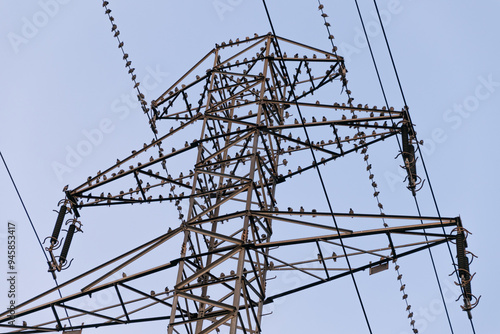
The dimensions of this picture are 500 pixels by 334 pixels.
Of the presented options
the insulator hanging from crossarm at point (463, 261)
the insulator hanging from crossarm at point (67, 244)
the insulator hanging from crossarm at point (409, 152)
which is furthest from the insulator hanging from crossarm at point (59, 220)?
the insulator hanging from crossarm at point (463, 261)

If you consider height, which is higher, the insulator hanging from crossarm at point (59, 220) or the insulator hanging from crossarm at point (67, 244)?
the insulator hanging from crossarm at point (59, 220)

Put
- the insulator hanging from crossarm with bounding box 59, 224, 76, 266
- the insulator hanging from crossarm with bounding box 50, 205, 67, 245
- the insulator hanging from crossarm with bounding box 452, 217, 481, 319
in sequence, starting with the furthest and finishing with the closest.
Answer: the insulator hanging from crossarm with bounding box 50, 205, 67, 245
the insulator hanging from crossarm with bounding box 59, 224, 76, 266
the insulator hanging from crossarm with bounding box 452, 217, 481, 319

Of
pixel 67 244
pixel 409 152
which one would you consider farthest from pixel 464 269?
pixel 67 244

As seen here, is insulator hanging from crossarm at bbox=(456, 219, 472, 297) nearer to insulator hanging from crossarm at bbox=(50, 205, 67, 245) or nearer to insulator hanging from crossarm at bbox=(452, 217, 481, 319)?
insulator hanging from crossarm at bbox=(452, 217, 481, 319)

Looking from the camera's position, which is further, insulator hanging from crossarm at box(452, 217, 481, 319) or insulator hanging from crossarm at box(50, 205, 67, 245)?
insulator hanging from crossarm at box(50, 205, 67, 245)

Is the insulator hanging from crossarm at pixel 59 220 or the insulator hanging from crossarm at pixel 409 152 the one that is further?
the insulator hanging from crossarm at pixel 59 220

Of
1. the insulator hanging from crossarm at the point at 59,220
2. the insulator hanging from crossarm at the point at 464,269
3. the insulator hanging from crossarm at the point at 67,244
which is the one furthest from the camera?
the insulator hanging from crossarm at the point at 59,220

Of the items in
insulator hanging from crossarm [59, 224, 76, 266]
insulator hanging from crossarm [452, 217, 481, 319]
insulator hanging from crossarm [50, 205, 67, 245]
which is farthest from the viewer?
insulator hanging from crossarm [50, 205, 67, 245]

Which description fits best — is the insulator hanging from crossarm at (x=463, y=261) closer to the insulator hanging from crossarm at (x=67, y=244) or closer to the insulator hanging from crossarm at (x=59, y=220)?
the insulator hanging from crossarm at (x=67, y=244)

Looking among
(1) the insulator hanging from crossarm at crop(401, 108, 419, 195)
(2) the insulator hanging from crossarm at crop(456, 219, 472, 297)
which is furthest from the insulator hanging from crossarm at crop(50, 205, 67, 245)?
(2) the insulator hanging from crossarm at crop(456, 219, 472, 297)

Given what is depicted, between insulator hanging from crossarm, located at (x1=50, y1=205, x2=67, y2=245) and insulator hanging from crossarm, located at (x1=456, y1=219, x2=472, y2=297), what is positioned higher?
insulator hanging from crossarm, located at (x1=50, y1=205, x2=67, y2=245)

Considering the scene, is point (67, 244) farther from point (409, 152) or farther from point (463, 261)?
point (463, 261)

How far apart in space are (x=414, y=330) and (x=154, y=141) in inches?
232

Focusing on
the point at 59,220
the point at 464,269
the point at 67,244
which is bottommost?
the point at 464,269
